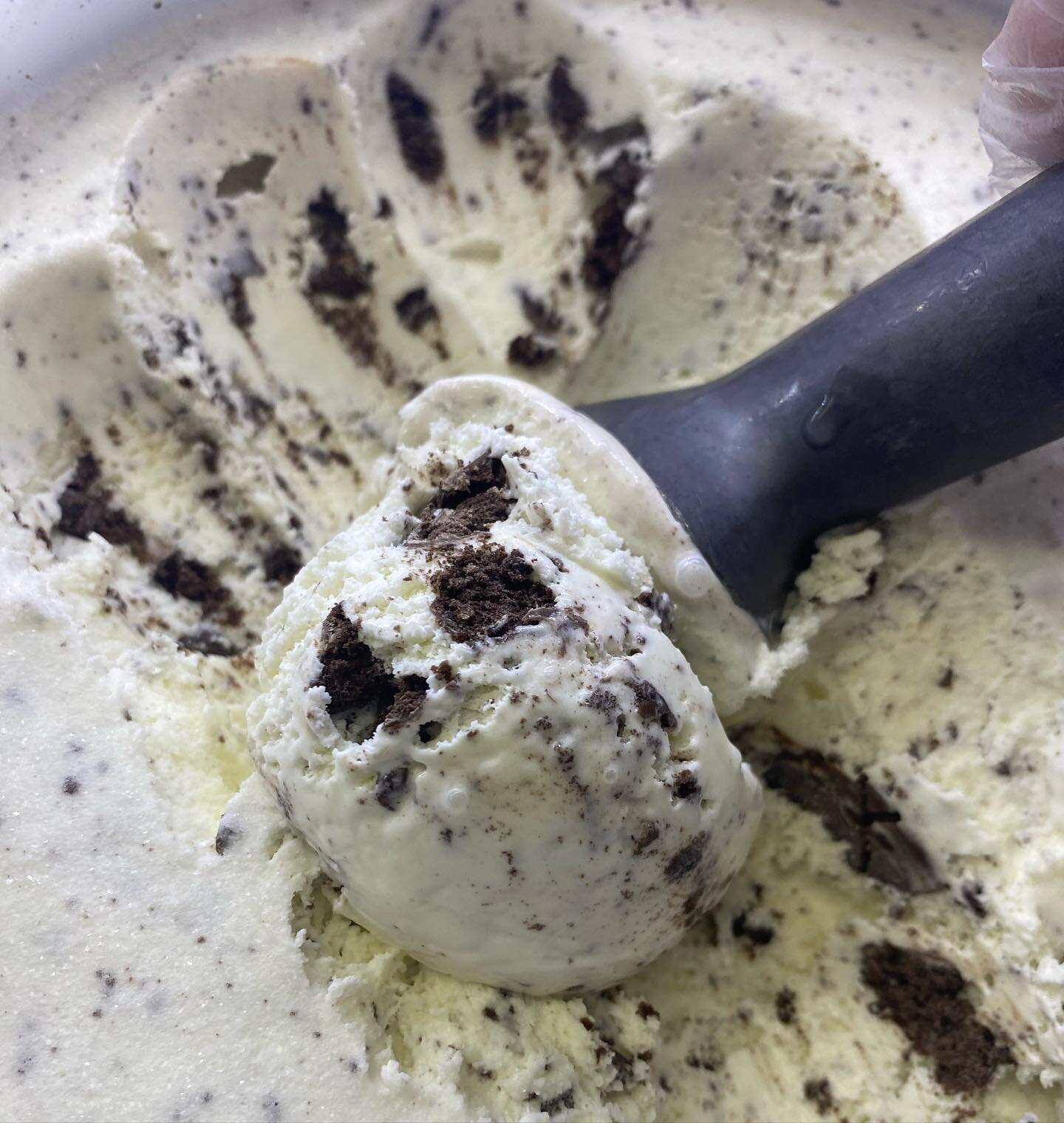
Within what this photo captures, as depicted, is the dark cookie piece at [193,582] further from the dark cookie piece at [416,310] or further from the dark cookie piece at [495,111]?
the dark cookie piece at [495,111]

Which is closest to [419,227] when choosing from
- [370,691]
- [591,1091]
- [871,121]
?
[871,121]

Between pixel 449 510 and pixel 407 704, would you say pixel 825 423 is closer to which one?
pixel 449 510

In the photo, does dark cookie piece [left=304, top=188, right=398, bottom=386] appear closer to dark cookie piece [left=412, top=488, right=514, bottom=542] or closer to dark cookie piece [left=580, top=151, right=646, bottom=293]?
dark cookie piece [left=580, top=151, right=646, bottom=293]

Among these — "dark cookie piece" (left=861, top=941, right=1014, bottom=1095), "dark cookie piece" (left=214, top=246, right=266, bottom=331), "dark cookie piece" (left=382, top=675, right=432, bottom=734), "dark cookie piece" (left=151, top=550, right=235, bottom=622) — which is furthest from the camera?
"dark cookie piece" (left=214, top=246, right=266, bottom=331)

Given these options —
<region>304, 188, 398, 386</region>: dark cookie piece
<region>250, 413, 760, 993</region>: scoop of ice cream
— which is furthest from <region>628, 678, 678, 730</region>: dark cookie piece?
<region>304, 188, 398, 386</region>: dark cookie piece

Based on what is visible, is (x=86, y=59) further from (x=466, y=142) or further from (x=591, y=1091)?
(x=591, y=1091)

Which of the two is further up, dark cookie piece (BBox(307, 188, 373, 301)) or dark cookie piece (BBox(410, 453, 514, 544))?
dark cookie piece (BBox(307, 188, 373, 301))

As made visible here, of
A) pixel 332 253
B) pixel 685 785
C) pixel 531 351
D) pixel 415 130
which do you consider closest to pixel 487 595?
pixel 685 785
